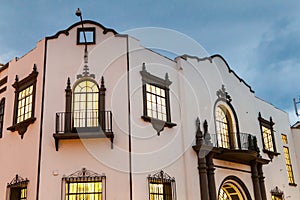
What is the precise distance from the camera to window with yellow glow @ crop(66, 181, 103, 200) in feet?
44.4

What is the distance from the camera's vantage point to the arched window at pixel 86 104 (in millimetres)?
14461

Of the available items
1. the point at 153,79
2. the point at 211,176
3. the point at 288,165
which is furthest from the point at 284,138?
the point at 153,79

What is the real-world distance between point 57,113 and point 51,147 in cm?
130

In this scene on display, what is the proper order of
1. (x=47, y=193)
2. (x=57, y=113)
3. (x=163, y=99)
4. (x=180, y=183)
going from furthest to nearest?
1. (x=163, y=99)
2. (x=180, y=183)
3. (x=57, y=113)
4. (x=47, y=193)

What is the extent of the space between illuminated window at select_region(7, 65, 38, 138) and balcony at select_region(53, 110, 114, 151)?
1.31 meters

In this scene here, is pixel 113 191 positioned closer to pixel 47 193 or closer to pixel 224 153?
pixel 47 193

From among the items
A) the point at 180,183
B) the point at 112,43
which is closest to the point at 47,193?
the point at 180,183

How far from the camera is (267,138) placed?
21938 mm

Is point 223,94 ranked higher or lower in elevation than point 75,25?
lower

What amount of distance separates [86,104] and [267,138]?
11.8 m

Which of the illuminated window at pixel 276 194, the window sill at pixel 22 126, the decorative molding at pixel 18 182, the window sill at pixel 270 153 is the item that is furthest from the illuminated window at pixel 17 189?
the window sill at pixel 270 153

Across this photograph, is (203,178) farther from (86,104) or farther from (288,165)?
(288,165)

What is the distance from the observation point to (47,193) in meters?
13.4

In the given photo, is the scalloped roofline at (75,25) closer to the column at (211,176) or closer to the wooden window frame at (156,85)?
the wooden window frame at (156,85)
